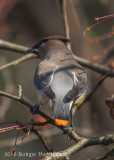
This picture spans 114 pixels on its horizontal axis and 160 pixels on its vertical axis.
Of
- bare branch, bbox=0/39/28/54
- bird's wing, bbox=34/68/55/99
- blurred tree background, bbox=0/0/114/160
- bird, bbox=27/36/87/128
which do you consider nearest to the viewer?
bird, bbox=27/36/87/128

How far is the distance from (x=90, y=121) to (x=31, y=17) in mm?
1744

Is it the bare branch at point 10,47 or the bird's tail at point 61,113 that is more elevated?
the bare branch at point 10,47

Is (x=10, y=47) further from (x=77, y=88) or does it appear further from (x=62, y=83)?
(x=77, y=88)

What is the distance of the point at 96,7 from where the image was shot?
227 inches

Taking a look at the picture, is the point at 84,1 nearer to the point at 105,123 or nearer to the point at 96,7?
the point at 96,7

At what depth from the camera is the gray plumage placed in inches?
106

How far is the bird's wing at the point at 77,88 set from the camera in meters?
2.74

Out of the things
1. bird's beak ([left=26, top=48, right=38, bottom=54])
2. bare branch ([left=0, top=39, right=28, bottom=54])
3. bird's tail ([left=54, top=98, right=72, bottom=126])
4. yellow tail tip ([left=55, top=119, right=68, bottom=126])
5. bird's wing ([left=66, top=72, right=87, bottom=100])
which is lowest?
yellow tail tip ([left=55, top=119, right=68, bottom=126])

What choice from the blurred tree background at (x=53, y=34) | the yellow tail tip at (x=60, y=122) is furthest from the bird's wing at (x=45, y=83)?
the blurred tree background at (x=53, y=34)

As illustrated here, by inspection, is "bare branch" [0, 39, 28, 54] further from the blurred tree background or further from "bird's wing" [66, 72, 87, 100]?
"bird's wing" [66, 72, 87, 100]

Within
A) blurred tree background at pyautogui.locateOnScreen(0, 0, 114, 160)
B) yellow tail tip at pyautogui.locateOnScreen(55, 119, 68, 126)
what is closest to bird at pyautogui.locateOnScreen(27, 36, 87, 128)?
yellow tail tip at pyautogui.locateOnScreen(55, 119, 68, 126)

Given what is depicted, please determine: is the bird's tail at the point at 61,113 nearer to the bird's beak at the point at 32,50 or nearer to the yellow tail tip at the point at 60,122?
the yellow tail tip at the point at 60,122

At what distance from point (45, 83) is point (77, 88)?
28cm

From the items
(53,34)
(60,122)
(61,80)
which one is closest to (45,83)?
(61,80)
